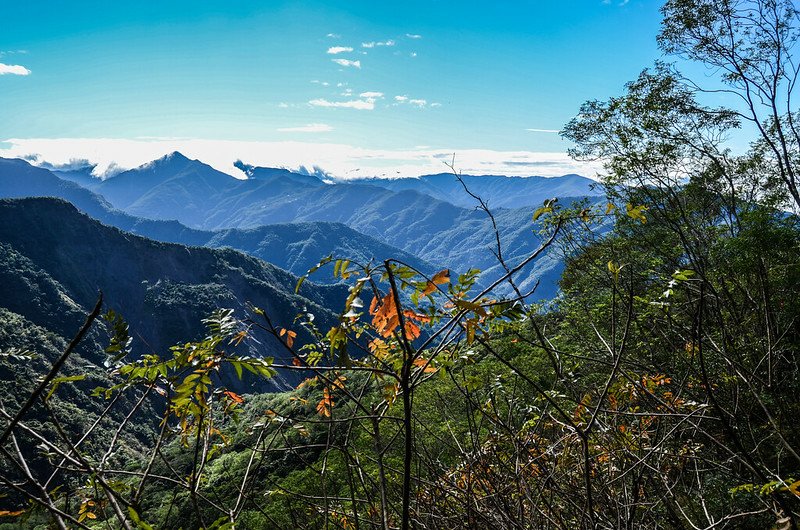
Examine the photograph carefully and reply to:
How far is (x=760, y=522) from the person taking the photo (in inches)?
255

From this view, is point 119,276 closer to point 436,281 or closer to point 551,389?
point 551,389


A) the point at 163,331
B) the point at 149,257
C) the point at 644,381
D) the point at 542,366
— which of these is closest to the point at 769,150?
the point at 542,366

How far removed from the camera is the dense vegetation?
2.13 metres

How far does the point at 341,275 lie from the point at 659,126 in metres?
20.7

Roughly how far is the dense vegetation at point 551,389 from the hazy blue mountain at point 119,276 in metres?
95.3

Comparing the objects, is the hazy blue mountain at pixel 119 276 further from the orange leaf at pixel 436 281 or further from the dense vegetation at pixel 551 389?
the orange leaf at pixel 436 281

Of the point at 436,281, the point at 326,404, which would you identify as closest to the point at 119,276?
the point at 326,404

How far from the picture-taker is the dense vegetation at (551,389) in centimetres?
213

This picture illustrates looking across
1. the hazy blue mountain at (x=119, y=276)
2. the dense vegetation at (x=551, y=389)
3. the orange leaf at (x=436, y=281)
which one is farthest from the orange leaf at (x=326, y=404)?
the hazy blue mountain at (x=119, y=276)

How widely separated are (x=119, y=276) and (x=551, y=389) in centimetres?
15281

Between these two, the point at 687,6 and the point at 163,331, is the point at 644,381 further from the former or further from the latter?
the point at 163,331

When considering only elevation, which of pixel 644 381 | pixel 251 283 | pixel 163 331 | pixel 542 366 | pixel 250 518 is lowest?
pixel 163 331

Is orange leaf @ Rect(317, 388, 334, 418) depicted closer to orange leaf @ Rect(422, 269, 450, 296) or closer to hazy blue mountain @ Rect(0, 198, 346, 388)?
orange leaf @ Rect(422, 269, 450, 296)

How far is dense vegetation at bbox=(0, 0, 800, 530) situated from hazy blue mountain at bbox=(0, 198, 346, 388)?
95267 millimetres
